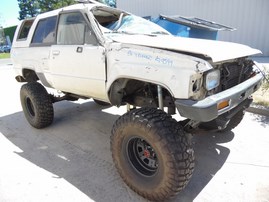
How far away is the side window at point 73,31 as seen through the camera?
341cm

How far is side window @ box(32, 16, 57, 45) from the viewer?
4121 mm

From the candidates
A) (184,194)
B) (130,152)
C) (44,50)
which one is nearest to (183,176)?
(184,194)

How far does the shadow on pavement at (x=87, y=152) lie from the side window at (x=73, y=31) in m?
1.53

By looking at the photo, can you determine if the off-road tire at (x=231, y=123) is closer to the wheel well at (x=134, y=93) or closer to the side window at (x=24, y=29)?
the wheel well at (x=134, y=93)

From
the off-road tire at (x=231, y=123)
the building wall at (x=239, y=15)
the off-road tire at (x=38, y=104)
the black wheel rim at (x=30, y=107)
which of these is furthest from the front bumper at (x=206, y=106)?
the building wall at (x=239, y=15)

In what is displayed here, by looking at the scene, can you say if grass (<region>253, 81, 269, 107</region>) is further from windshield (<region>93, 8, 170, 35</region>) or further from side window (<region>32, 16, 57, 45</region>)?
side window (<region>32, 16, 57, 45</region>)

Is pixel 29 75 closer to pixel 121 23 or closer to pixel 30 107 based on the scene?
pixel 30 107

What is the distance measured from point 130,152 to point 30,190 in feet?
3.89

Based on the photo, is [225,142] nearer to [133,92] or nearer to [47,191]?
[133,92]

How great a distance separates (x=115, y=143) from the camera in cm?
282

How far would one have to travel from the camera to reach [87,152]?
3684 mm

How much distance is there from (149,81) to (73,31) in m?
1.67

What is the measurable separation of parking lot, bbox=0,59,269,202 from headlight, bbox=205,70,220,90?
0.74 meters

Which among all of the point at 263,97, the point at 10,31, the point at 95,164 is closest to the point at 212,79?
the point at 95,164
